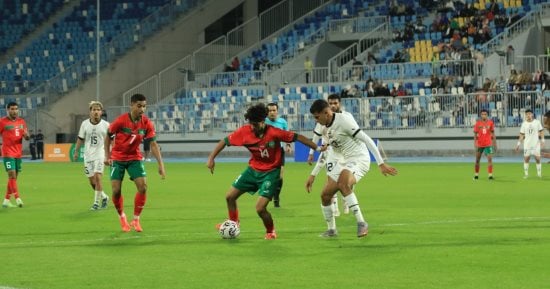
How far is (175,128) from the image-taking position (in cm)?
5659

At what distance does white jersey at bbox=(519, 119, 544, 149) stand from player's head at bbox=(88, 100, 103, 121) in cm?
1631

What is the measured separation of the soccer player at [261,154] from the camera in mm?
15039

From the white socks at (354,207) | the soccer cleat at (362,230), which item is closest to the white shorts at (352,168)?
the white socks at (354,207)

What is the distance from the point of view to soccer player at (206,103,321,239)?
15.0m

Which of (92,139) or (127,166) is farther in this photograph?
(92,139)

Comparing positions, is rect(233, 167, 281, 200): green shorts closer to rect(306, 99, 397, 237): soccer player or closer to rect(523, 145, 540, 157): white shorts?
rect(306, 99, 397, 237): soccer player

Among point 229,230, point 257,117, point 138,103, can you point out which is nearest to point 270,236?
point 229,230

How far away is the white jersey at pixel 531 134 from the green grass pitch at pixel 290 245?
6941 mm

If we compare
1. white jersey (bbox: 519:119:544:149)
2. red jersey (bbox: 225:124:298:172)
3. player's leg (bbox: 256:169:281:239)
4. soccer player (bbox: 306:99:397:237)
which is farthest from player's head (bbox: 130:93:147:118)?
white jersey (bbox: 519:119:544:149)

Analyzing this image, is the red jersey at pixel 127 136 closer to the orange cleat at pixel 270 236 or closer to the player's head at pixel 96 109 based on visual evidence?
the orange cleat at pixel 270 236

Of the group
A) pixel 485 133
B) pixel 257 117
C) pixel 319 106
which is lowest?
pixel 485 133

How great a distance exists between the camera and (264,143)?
596 inches

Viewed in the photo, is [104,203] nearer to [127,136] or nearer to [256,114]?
[127,136]

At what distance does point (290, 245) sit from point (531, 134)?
67.5ft
